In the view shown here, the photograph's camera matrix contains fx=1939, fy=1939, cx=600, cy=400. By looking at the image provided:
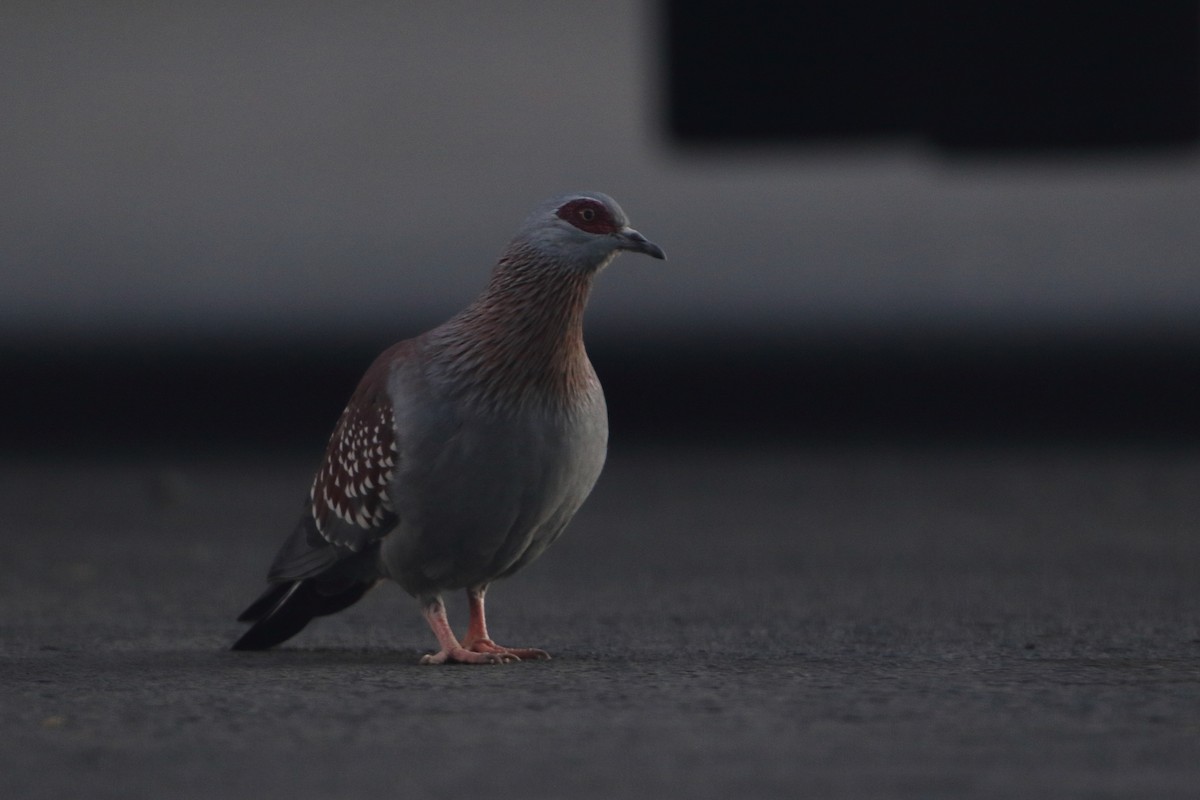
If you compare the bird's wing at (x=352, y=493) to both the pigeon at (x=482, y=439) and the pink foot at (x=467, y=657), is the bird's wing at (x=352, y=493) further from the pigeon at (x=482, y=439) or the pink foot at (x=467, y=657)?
the pink foot at (x=467, y=657)

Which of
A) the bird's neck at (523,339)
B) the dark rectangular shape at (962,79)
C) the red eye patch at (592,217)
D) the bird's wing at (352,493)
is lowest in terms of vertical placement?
the bird's wing at (352,493)

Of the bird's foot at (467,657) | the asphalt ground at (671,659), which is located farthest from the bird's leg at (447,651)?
the asphalt ground at (671,659)

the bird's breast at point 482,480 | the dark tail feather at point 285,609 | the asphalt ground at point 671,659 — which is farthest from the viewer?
the dark tail feather at point 285,609

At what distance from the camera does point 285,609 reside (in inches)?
189

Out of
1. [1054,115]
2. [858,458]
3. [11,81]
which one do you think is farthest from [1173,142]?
[11,81]

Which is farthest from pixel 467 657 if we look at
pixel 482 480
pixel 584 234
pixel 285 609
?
pixel 584 234

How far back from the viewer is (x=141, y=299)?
37.1 feet

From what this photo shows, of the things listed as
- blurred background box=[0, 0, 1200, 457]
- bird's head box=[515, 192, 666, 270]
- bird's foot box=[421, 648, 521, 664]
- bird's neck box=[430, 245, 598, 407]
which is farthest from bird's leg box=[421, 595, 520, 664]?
blurred background box=[0, 0, 1200, 457]

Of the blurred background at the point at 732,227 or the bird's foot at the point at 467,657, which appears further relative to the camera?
the blurred background at the point at 732,227

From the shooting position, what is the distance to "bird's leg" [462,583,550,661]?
450cm

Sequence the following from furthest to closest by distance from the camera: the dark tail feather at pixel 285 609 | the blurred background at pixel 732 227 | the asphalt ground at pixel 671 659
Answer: the blurred background at pixel 732 227, the dark tail feather at pixel 285 609, the asphalt ground at pixel 671 659

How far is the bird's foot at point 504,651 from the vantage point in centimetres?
448

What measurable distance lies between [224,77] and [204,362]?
1701 millimetres

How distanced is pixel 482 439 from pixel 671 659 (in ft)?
2.33
